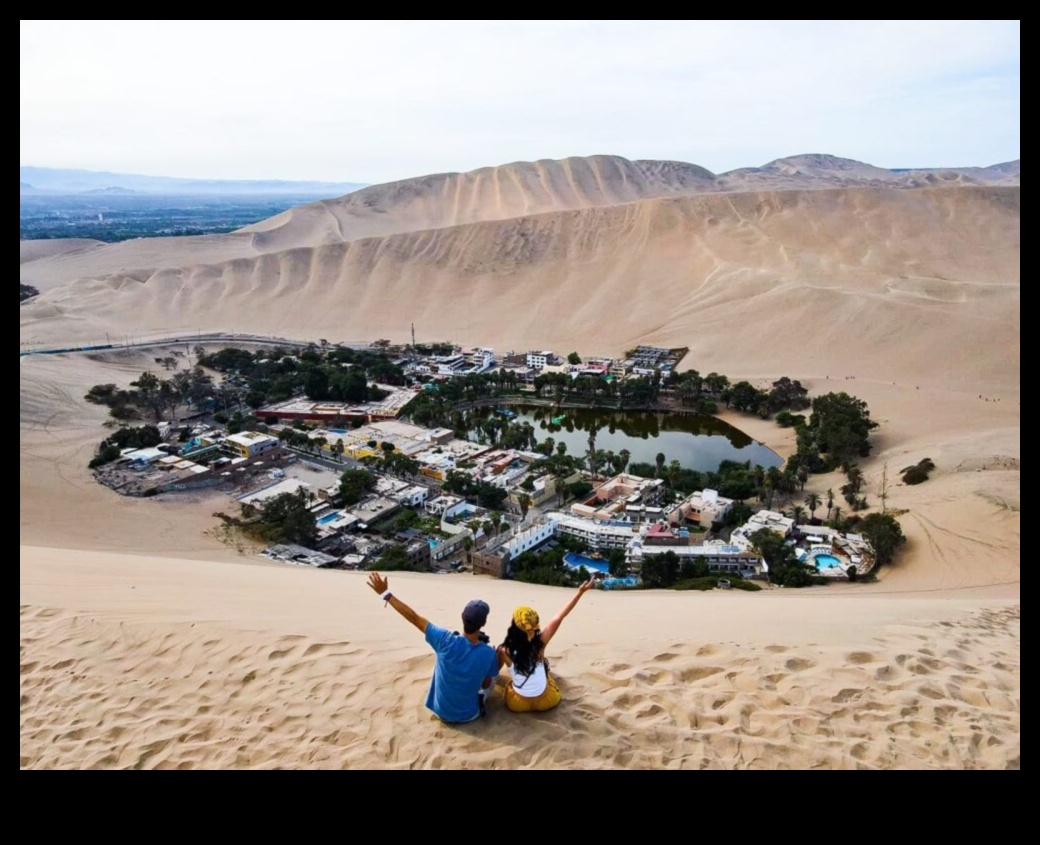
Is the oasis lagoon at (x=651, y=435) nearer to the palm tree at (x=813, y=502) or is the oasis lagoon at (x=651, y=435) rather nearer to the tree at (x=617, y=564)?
the palm tree at (x=813, y=502)

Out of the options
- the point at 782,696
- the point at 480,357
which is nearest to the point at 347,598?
the point at 782,696

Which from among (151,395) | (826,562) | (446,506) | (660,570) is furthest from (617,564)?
(151,395)

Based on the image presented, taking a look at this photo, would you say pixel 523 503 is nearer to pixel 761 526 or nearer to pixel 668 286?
pixel 761 526

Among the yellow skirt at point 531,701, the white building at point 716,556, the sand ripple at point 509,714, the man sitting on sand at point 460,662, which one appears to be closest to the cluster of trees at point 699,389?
the white building at point 716,556

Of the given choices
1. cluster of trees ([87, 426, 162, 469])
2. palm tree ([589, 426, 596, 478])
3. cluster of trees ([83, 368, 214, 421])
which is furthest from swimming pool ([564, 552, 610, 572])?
cluster of trees ([83, 368, 214, 421])

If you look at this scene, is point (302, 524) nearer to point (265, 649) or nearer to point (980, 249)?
point (265, 649)

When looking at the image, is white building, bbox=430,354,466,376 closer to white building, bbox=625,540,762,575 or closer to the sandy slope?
white building, bbox=625,540,762,575
